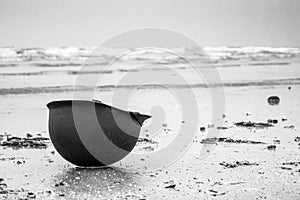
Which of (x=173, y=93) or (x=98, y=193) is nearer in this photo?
(x=98, y=193)

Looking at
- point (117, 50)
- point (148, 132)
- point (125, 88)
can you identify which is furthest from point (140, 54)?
point (148, 132)

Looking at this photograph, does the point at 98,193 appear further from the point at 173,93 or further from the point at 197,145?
the point at 173,93

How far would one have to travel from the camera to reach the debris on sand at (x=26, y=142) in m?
7.17

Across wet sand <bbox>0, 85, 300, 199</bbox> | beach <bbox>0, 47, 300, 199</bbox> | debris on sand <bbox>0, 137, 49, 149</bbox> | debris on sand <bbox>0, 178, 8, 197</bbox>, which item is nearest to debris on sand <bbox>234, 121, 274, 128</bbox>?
beach <bbox>0, 47, 300, 199</bbox>

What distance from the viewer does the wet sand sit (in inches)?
201

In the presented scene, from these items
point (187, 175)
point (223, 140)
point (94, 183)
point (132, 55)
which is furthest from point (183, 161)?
point (132, 55)

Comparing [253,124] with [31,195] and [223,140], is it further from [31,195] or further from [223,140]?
[31,195]

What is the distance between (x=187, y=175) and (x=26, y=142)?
2.85 meters

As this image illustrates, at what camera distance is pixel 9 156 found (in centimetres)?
662

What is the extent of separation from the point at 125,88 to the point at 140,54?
1952cm

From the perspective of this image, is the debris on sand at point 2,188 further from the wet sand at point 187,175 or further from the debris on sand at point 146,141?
the debris on sand at point 146,141

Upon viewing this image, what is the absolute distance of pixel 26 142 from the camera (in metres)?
7.41

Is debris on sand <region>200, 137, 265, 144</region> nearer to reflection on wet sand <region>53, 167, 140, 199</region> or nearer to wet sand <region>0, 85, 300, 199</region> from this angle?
wet sand <region>0, 85, 300, 199</region>

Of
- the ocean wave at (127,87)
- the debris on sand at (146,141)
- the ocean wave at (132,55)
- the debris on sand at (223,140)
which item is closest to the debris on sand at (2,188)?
the debris on sand at (146,141)
